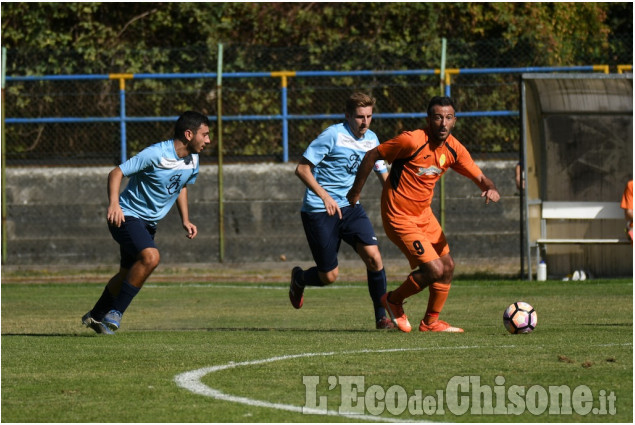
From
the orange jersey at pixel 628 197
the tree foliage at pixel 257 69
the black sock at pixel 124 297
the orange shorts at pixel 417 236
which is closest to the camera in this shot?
the orange shorts at pixel 417 236

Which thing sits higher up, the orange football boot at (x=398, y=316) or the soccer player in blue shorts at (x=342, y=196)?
the soccer player in blue shorts at (x=342, y=196)

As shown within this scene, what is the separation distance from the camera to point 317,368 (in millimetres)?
7395

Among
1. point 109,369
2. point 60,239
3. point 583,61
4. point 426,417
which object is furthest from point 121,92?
point 426,417

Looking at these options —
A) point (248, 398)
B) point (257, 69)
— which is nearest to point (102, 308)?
point (248, 398)

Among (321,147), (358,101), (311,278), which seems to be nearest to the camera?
(358,101)

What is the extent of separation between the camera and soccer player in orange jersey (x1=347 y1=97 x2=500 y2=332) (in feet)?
32.0

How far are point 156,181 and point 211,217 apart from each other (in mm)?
10446

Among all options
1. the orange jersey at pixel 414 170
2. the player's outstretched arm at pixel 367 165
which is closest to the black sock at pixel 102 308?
the player's outstretched arm at pixel 367 165

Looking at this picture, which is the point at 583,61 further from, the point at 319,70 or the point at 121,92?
the point at 121,92

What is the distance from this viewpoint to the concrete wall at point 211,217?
802 inches

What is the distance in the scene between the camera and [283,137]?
20.8 metres

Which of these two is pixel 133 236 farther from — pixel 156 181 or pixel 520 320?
pixel 520 320

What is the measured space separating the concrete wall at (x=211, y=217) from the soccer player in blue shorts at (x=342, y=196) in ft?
30.7

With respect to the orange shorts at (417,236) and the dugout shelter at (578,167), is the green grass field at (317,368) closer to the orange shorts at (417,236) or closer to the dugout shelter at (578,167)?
the orange shorts at (417,236)
